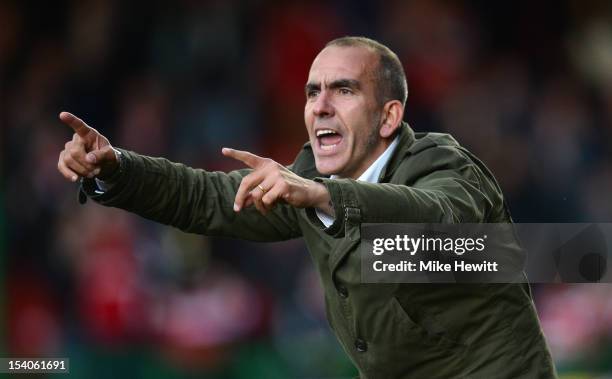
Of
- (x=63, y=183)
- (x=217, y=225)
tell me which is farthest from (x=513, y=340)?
(x=63, y=183)

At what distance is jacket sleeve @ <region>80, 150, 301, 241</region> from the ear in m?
0.54

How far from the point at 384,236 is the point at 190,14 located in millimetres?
5469

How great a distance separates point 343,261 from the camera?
4.08 metres

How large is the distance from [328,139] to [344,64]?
323 mm

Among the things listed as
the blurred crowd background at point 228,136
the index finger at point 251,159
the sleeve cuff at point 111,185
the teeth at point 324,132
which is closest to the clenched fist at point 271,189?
the index finger at point 251,159

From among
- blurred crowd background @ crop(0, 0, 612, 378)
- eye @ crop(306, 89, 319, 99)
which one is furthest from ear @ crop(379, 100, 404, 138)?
blurred crowd background @ crop(0, 0, 612, 378)

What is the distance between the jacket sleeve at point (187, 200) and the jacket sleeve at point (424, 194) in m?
0.88

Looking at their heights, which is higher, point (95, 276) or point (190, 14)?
point (190, 14)

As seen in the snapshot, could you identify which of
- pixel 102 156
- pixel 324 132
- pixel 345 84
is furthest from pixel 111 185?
pixel 345 84

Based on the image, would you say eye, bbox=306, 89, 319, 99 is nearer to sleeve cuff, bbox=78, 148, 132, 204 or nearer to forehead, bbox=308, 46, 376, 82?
forehead, bbox=308, 46, 376, 82

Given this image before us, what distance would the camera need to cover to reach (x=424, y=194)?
11.1 ft

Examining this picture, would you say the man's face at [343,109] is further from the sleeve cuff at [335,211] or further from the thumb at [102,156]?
the sleeve cuff at [335,211]

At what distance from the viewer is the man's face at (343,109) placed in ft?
14.2

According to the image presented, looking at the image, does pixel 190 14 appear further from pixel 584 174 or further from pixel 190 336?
pixel 584 174
